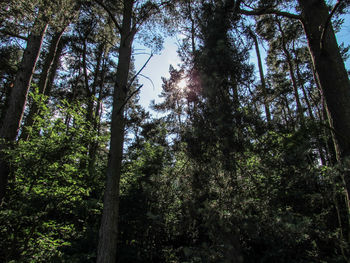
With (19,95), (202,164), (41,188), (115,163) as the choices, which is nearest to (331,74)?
(202,164)

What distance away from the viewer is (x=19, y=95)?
4980 millimetres

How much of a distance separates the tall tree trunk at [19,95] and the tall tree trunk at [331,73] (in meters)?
6.26

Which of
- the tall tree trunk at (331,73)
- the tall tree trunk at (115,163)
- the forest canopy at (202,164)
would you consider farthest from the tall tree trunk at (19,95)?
the tall tree trunk at (331,73)

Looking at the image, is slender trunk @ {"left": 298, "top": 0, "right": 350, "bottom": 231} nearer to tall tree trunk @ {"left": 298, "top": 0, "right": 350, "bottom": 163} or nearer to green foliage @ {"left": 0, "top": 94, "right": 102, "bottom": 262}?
tall tree trunk @ {"left": 298, "top": 0, "right": 350, "bottom": 163}

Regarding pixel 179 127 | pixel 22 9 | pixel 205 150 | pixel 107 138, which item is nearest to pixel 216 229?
pixel 205 150

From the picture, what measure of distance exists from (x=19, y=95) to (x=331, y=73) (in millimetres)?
6812

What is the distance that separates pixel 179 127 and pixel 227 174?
4.60 ft

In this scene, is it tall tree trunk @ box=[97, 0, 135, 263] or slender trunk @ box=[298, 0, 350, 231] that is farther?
tall tree trunk @ box=[97, 0, 135, 263]

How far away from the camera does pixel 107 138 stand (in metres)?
4.80

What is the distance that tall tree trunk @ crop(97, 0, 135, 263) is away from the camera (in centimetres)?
326

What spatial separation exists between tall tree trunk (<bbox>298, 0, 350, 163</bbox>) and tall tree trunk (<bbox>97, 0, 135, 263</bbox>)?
362 cm

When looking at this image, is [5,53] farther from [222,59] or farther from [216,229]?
[216,229]

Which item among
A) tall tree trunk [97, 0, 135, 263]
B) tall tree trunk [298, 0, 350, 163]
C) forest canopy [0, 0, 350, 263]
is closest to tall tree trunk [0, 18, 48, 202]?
forest canopy [0, 0, 350, 263]

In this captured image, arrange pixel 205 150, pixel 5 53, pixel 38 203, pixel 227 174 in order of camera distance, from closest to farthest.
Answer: pixel 227 174, pixel 205 150, pixel 38 203, pixel 5 53
